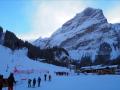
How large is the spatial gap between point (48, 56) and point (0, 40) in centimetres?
5130

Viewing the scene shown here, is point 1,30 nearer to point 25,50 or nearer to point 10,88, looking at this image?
point 25,50

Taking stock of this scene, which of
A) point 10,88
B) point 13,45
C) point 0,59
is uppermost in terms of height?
point 13,45

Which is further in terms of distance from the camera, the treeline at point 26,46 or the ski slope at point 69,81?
the treeline at point 26,46

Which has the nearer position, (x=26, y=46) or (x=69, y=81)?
(x=69, y=81)

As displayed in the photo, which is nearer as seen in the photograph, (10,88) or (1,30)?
(10,88)

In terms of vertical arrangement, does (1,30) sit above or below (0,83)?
above

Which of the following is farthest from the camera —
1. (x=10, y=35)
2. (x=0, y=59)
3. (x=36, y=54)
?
(x=36, y=54)

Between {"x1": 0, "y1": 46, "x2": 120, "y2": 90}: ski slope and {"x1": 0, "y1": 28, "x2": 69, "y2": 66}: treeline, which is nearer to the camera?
{"x1": 0, "y1": 46, "x2": 120, "y2": 90}: ski slope

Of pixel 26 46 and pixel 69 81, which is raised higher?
pixel 26 46

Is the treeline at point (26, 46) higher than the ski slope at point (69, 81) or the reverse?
higher

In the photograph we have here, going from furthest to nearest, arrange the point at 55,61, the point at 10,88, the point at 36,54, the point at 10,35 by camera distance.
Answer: the point at 55,61, the point at 36,54, the point at 10,35, the point at 10,88

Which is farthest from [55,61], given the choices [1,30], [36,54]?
[1,30]

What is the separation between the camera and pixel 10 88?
24.8 metres

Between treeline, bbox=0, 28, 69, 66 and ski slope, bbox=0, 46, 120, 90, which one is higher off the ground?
treeline, bbox=0, 28, 69, 66
